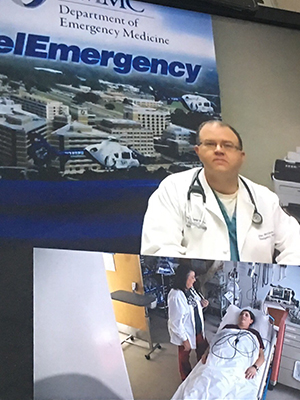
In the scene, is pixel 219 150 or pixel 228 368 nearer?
pixel 228 368

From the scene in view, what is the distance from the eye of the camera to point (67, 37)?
3.36 feet

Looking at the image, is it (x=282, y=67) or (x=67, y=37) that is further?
(x=282, y=67)

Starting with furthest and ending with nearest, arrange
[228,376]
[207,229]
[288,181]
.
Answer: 1. [288,181]
2. [207,229]
3. [228,376]

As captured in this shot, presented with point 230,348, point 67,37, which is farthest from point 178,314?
point 67,37

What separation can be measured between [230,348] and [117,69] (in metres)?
0.80

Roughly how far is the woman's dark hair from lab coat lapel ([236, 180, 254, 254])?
0.56ft

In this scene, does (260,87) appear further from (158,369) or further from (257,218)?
(158,369)

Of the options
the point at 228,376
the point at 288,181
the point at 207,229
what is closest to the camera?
the point at 228,376

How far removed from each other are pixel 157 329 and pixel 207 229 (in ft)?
0.95

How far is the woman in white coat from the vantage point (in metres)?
0.88

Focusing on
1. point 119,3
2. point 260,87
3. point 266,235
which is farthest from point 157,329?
point 119,3

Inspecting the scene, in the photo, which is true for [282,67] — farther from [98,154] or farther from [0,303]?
[0,303]

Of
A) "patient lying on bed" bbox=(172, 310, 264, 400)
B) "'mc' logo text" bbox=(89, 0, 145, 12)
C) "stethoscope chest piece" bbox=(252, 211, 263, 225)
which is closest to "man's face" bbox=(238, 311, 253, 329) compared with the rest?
"patient lying on bed" bbox=(172, 310, 264, 400)

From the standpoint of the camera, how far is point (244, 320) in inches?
35.5
